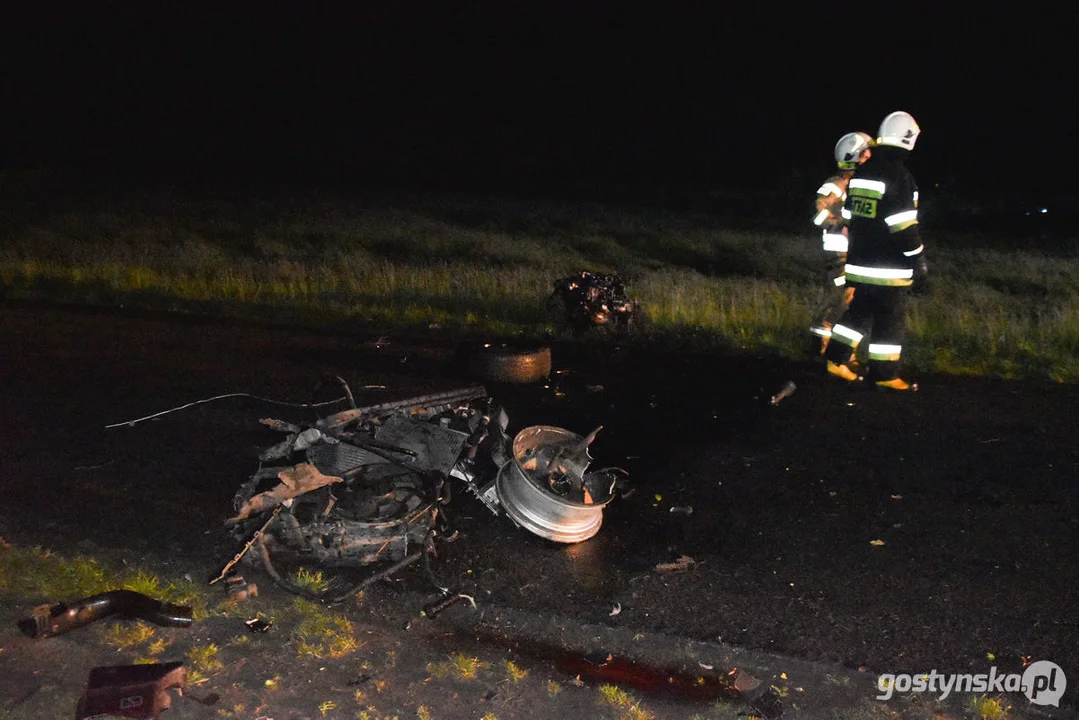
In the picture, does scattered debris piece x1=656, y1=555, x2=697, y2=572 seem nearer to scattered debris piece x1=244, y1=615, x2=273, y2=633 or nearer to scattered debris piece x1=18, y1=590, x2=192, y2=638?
scattered debris piece x1=244, y1=615, x2=273, y2=633

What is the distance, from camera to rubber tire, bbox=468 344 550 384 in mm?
7297

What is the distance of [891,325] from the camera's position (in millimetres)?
7227

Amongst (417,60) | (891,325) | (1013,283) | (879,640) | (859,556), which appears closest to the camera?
(879,640)

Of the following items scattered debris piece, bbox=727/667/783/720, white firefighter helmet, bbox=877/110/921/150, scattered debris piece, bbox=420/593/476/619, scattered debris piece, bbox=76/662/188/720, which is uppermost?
→ white firefighter helmet, bbox=877/110/921/150

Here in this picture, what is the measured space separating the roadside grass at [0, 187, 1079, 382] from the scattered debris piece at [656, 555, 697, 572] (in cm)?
423

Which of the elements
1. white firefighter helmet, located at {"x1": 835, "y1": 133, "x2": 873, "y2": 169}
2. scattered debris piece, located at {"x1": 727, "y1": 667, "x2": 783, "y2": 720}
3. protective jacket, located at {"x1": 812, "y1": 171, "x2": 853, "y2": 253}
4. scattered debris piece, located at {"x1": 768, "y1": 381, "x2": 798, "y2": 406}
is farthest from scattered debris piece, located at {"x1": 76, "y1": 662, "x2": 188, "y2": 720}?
white firefighter helmet, located at {"x1": 835, "y1": 133, "x2": 873, "y2": 169}

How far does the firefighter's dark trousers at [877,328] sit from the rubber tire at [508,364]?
94.6 inches

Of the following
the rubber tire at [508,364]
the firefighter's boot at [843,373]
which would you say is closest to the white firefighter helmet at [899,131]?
the firefighter's boot at [843,373]

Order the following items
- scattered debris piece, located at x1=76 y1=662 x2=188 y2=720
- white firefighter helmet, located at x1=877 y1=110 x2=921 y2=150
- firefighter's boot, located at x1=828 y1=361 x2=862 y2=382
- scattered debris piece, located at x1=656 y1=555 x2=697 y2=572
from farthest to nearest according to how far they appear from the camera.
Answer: firefighter's boot, located at x1=828 y1=361 x2=862 y2=382 < white firefighter helmet, located at x1=877 y1=110 x2=921 y2=150 < scattered debris piece, located at x1=656 y1=555 x2=697 y2=572 < scattered debris piece, located at x1=76 y1=662 x2=188 y2=720

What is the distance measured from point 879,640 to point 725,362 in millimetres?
4355

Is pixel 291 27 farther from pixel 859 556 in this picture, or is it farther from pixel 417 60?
pixel 859 556

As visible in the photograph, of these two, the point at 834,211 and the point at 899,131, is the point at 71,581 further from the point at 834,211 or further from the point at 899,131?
the point at 834,211

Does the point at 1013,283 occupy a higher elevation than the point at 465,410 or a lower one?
lower

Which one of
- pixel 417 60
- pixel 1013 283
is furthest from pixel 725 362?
pixel 417 60
